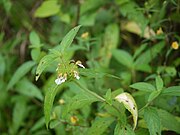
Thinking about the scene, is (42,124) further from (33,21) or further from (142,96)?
(33,21)

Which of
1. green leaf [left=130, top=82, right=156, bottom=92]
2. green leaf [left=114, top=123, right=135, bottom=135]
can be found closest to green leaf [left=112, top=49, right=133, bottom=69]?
green leaf [left=130, top=82, right=156, bottom=92]

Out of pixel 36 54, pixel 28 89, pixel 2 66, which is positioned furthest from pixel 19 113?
pixel 36 54

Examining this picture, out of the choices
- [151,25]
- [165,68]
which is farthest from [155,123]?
[151,25]

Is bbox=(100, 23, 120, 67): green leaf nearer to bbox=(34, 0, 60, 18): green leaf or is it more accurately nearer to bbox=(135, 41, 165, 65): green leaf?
bbox=(135, 41, 165, 65): green leaf

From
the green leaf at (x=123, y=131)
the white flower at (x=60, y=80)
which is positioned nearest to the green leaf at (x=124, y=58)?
the green leaf at (x=123, y=131)

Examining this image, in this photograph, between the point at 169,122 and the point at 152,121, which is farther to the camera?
the point at 169,122

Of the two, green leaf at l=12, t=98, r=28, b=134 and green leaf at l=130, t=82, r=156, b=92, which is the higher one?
green leaf at l=130, t=82, r=156, b=92

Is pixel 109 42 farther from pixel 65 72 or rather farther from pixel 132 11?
pixel 65 72
